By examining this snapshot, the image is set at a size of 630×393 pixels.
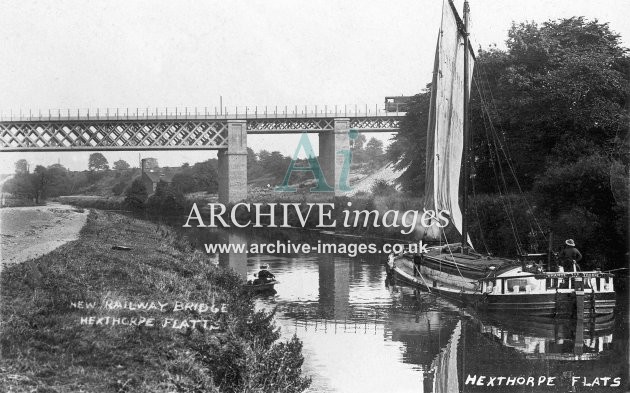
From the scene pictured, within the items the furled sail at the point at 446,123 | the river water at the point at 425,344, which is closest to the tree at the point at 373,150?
the furled sail at the point at 446,123

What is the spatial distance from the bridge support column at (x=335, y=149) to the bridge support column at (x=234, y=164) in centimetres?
706

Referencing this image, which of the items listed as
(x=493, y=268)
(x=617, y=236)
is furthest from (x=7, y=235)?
(x=617, y=236)

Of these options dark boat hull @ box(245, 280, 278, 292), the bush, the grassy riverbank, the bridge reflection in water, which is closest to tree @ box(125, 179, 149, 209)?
the bush

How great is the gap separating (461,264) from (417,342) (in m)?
6.12

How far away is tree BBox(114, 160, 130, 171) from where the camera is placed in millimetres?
71750

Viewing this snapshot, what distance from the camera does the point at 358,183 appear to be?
207 ft

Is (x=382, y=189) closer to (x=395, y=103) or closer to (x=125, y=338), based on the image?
(x=395, y=103)

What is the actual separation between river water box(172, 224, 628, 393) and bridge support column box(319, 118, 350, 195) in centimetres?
3239

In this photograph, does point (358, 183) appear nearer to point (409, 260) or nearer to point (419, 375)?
point (409, 260)

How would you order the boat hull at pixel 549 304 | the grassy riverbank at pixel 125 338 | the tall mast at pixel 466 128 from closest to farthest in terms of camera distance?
1. the grassy riverbank at pixel 125 338
2. the boat hull at pixel 549 304
3. the tall mast at pixel 466 128

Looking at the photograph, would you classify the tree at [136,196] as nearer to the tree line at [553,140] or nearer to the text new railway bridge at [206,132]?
the text new railway bridge at [206,132]

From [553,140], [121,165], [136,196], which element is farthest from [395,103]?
[553,140]

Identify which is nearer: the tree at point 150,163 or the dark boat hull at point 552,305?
the dark boat hull at point 552,305

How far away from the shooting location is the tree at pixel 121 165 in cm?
7175
